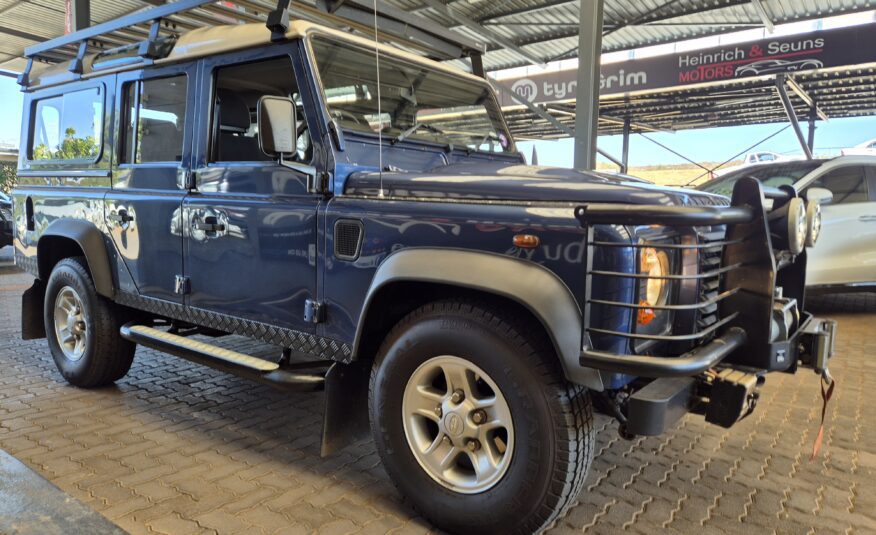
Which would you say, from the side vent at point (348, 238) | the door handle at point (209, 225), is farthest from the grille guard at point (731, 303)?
the door handle at point (209, 225)

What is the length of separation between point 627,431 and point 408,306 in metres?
1.01

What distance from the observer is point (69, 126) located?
415cm

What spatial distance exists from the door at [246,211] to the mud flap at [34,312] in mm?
1987

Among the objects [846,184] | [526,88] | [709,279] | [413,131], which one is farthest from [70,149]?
[526,88]

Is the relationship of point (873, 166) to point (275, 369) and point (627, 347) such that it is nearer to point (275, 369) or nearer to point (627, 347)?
point (627, 347)

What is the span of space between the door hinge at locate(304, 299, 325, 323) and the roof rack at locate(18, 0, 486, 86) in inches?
49.3

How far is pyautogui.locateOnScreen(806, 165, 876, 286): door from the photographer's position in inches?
254

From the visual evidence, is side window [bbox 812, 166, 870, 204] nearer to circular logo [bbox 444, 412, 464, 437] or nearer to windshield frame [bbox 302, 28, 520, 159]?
windshield frame [bbox 302, 28, 520, 159]

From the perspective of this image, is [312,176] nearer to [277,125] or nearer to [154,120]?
[277,125]

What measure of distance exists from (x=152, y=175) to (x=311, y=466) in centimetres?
187

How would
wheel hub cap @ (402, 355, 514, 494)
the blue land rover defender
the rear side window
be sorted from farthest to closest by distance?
1. the rear side window
2. wheel hub cap @ (402, 355, 514, 494)
3. the blue land rover defender

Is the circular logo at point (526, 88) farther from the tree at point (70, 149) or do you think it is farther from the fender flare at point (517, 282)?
the fender flare at point (517, 282)

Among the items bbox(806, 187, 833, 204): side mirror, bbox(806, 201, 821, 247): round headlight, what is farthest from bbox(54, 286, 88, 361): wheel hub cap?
bbox(806, 187, 833, 204): side mirror

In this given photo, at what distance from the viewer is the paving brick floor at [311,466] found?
250 cm
